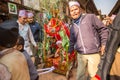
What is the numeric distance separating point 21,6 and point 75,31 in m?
5.23

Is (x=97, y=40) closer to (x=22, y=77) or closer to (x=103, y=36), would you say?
(x=103, y=36)

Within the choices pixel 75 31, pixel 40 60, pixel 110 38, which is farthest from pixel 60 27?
pixel 110 38

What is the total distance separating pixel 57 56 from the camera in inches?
344

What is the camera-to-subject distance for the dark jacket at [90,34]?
4.97 meters

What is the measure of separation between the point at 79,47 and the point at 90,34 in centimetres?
32

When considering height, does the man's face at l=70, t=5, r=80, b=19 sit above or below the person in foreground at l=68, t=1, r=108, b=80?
above

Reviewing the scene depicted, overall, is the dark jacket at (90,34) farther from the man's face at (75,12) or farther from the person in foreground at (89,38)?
the man's face at (75,12)

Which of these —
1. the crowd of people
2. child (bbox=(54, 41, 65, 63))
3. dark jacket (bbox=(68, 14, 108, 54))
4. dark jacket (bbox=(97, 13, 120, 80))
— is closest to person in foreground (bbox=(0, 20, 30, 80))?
the crowd of people

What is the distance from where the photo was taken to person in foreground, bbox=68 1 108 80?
4.97 m

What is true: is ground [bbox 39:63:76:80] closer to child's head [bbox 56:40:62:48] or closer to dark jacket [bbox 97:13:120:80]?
child's head [bbox 56:40:62:48]

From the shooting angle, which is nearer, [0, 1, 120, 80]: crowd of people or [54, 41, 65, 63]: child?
[0, 1, 120, 80]: crowd of people

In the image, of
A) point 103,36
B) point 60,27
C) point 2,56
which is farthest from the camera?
point 60,27

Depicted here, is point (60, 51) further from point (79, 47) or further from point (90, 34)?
point (90, 34)

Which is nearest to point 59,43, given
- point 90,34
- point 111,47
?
point 90,34
